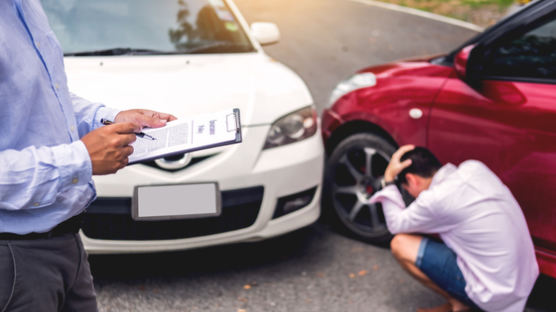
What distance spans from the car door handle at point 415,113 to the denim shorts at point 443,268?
83 centimetres

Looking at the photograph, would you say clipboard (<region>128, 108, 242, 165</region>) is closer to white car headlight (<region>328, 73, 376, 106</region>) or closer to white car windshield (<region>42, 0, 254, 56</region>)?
white car windshield (<region>42, 0, 254, 56</region>)

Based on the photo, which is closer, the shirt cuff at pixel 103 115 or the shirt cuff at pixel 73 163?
the shirt cuff at pixel 73 163

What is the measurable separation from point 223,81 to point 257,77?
9.4 inches

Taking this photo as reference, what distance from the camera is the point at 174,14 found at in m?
3.62

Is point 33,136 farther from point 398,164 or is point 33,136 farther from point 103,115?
point 398,164

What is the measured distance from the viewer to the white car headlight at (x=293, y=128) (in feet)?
9.80

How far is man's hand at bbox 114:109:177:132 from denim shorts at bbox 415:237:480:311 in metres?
1.61

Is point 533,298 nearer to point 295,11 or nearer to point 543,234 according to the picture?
point 543,234

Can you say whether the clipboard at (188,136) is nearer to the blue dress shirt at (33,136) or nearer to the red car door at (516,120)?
the blue dress shirt at (33,136)

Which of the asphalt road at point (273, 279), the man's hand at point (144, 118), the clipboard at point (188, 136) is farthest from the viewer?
the asphalt road at point (273, 279)

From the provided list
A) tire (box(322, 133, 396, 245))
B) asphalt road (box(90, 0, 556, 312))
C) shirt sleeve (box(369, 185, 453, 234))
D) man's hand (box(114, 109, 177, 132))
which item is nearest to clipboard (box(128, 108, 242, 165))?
man's hand (box(114, 109, 177, 132))

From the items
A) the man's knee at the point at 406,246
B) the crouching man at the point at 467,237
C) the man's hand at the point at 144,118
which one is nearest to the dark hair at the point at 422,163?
the crouching man at the point at 467,237

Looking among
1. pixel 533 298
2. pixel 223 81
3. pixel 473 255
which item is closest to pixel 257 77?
pixel 223 81

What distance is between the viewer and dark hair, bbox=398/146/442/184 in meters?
2.80
